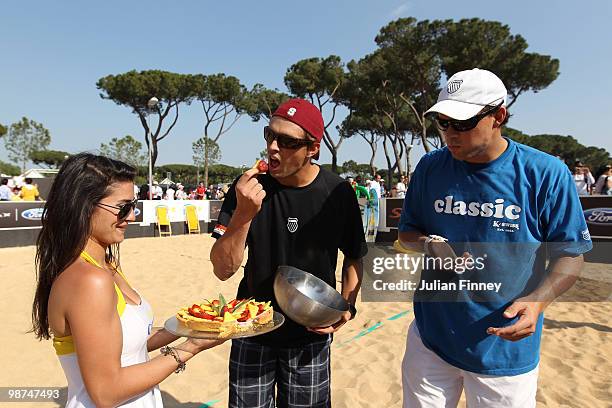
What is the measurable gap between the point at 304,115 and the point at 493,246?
3.46 feet

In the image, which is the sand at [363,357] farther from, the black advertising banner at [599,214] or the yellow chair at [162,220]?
the yellow chair at [162,220]

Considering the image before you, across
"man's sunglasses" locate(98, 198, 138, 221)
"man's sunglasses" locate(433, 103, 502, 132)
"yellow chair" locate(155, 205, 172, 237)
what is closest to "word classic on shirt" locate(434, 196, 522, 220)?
"man's sunglasses" locate(433, 103, 502, 132)

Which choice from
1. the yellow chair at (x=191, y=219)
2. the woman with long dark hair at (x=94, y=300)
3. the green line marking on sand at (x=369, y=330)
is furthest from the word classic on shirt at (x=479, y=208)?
the yellow chair at (x=191, y=219)

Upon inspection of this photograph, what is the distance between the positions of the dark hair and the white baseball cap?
1391mm

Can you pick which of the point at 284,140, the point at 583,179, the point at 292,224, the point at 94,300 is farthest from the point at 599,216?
the point at 94,300

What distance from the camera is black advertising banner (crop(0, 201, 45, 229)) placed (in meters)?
12.1

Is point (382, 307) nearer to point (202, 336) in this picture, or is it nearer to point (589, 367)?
point (589, 367)

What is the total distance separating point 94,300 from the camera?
4.25ft

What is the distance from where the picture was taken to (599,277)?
805cm

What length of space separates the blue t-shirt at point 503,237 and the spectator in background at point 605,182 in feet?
34.4

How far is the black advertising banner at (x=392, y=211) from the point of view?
12.1 metres

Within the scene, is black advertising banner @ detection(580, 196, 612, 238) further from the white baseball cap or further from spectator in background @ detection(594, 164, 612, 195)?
the white baseball cap

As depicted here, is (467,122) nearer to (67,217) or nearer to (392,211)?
(67,217)

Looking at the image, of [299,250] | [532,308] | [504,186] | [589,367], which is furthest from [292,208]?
[589,367]
